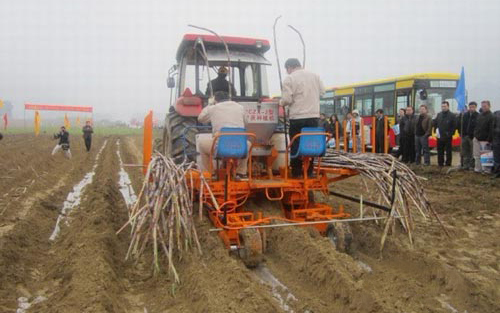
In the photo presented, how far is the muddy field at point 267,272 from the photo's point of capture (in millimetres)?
3285

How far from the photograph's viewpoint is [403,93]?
14.5 meters

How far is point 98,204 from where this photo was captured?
675 centimetres

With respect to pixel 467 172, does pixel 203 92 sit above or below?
above

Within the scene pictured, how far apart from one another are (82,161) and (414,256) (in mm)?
12932

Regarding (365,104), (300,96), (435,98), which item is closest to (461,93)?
(435,98)

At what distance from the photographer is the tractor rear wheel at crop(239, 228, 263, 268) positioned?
13.4 ft

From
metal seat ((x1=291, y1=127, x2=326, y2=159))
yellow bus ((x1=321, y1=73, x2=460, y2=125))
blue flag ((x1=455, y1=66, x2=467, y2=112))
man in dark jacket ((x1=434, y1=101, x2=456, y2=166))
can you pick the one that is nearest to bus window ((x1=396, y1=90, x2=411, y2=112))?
yellow bus ((x1=321, y1=73, x2=460, y2=125))

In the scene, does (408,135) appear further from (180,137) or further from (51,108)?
(51,108)

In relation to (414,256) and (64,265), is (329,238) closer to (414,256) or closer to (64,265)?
(414,256)

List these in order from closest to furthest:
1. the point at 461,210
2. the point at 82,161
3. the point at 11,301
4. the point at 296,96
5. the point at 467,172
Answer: the point at 11,301 → the point at 296,96 → the point at 461,210 → the point at 467,172 → the point at 82,161

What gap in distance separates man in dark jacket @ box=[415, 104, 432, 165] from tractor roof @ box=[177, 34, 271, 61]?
5419 millimetres

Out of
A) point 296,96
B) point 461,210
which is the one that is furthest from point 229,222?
point 461,210

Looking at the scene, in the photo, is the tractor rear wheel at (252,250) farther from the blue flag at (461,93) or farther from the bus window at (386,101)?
the bus window at (386,101)

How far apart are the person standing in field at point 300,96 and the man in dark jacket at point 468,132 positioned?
5449 mm
